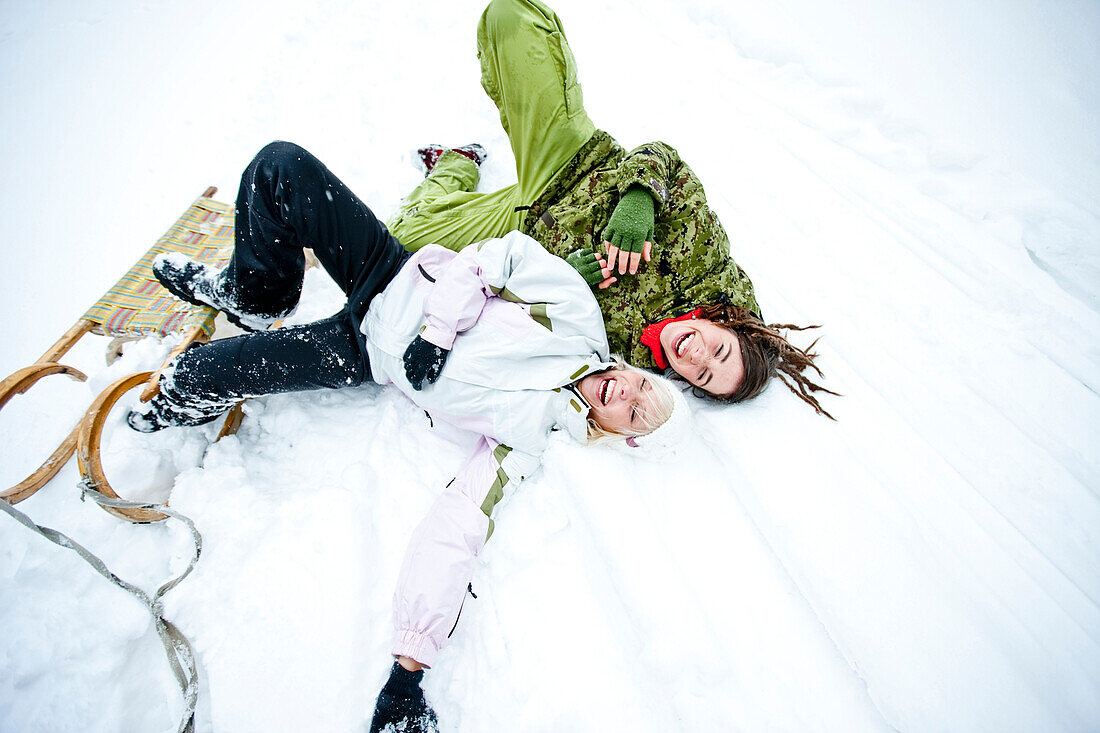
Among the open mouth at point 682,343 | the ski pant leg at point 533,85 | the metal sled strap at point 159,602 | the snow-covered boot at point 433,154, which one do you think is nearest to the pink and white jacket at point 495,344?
the open mouth at point 682,343

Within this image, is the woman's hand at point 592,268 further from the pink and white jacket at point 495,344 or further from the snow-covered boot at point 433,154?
the snow-covered boot at point 433,154

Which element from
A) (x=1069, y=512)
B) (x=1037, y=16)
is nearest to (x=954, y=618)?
(x=1069, y=512)

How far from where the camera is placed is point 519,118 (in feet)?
6.46

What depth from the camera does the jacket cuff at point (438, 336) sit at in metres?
1.60

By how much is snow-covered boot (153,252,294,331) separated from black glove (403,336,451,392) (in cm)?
62

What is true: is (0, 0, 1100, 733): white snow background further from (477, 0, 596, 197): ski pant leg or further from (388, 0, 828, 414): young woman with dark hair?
(477, 0, 596, 197): ski pant leg

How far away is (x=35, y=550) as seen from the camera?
1344 millimetres

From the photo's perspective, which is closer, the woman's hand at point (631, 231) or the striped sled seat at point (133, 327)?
the striped sled seat at point (133, 327)

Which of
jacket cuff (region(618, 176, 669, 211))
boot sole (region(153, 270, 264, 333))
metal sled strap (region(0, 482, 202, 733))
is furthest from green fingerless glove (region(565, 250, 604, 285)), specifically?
metal sled strap (region(0, 482, 202, 733))

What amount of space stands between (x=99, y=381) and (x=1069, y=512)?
3567mm

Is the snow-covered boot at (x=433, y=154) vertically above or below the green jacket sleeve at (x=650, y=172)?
below

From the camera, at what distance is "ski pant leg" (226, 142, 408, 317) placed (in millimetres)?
1525

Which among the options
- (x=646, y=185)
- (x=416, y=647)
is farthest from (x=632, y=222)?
(x=416, y=647)

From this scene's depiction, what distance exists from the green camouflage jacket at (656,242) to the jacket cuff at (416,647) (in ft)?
4.05
